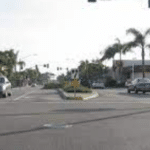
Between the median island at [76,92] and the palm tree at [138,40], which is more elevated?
the palm tree at [138,40]

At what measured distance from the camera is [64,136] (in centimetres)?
784

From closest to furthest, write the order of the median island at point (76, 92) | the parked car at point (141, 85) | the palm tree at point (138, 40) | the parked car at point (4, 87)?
the median island at point (76, 92)
the parked car at point (4, 87)
the parked car at point (141, 85)
the palm tree at point (138, 40)

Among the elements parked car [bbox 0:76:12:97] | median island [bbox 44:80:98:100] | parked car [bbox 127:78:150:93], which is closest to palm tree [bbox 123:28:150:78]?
median island [bbox 44:80:98:100]

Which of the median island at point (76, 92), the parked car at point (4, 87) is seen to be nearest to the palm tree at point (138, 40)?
the median island at point (76, 92)

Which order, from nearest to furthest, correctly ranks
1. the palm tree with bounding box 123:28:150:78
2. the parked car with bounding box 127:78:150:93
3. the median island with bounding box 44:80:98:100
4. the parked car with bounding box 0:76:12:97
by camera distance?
1. the median island with bounding box 44:80:98:100
2. the parked car with bounding box 0:76:12:97
3. the parked car with bounding box 127:78:150:93
4. the palm tree with bounding box 123:28:150:78

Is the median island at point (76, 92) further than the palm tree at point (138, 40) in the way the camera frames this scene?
No

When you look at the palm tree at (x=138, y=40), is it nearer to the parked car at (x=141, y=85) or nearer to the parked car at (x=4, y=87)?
the parked car at (x=141, y=85)

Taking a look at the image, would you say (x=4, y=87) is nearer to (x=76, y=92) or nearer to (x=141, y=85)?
(x=76, y=92)

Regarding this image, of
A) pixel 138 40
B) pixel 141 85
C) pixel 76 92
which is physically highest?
pixel 138 40

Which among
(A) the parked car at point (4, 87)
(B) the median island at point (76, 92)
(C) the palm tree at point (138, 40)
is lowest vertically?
(B) the median island at point (76, 92)

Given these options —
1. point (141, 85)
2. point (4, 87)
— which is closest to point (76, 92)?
point (141, 85)

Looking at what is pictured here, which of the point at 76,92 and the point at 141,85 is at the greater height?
the point at 141,85

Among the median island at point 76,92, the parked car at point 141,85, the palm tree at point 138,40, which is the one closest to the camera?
the median island at point 76,92

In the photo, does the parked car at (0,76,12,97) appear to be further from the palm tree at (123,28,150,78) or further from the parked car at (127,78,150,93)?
the palm tree at (123,28,150,78)
